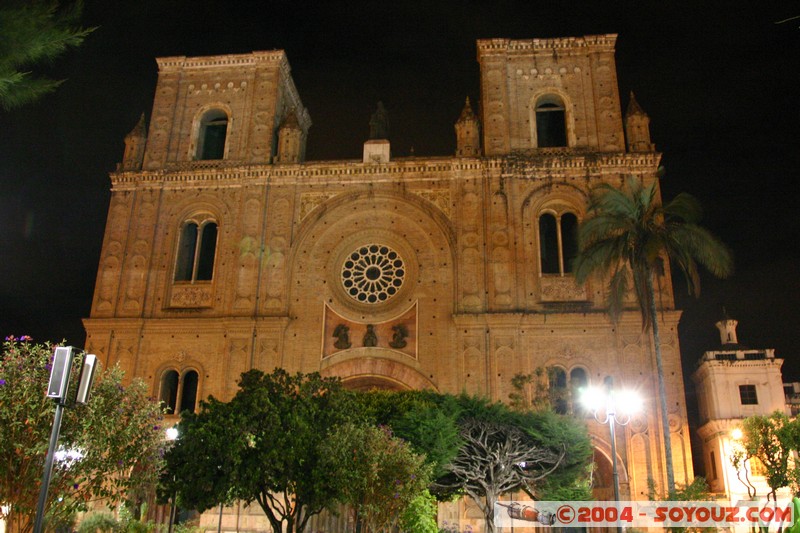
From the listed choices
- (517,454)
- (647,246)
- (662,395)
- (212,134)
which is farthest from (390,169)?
(517,454)

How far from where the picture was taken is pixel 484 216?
102 ft

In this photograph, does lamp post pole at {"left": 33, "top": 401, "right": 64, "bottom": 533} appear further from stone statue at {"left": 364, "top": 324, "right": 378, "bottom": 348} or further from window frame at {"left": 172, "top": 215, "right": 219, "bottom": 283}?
window frame at {"left": 172, "top": 215, "right": 219, "bottom": 283}

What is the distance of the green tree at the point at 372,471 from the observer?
54.0ft

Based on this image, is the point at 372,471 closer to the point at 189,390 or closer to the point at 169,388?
the point at 189,390

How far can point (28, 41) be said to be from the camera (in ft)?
39.5

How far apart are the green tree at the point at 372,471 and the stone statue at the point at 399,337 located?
12.0 meters

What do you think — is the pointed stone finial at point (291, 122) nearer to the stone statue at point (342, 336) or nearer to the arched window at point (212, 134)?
the arched window at point (212, 134)

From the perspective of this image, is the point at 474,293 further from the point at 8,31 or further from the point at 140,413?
the point at 8,31

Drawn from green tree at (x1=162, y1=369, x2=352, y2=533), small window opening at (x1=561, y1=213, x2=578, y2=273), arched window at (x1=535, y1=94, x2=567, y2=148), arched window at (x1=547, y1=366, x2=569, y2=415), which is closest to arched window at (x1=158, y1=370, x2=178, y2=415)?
green tree at (x1=162, y1=369, x2=352, y2=533)

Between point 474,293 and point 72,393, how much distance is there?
19.7 meters

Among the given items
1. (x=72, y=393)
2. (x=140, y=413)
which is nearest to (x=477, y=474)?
(x=140, y=413)

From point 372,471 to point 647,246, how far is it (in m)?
12.7

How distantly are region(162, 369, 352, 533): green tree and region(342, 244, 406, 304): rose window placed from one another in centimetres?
1354

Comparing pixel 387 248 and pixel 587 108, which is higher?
pixel 587 108
